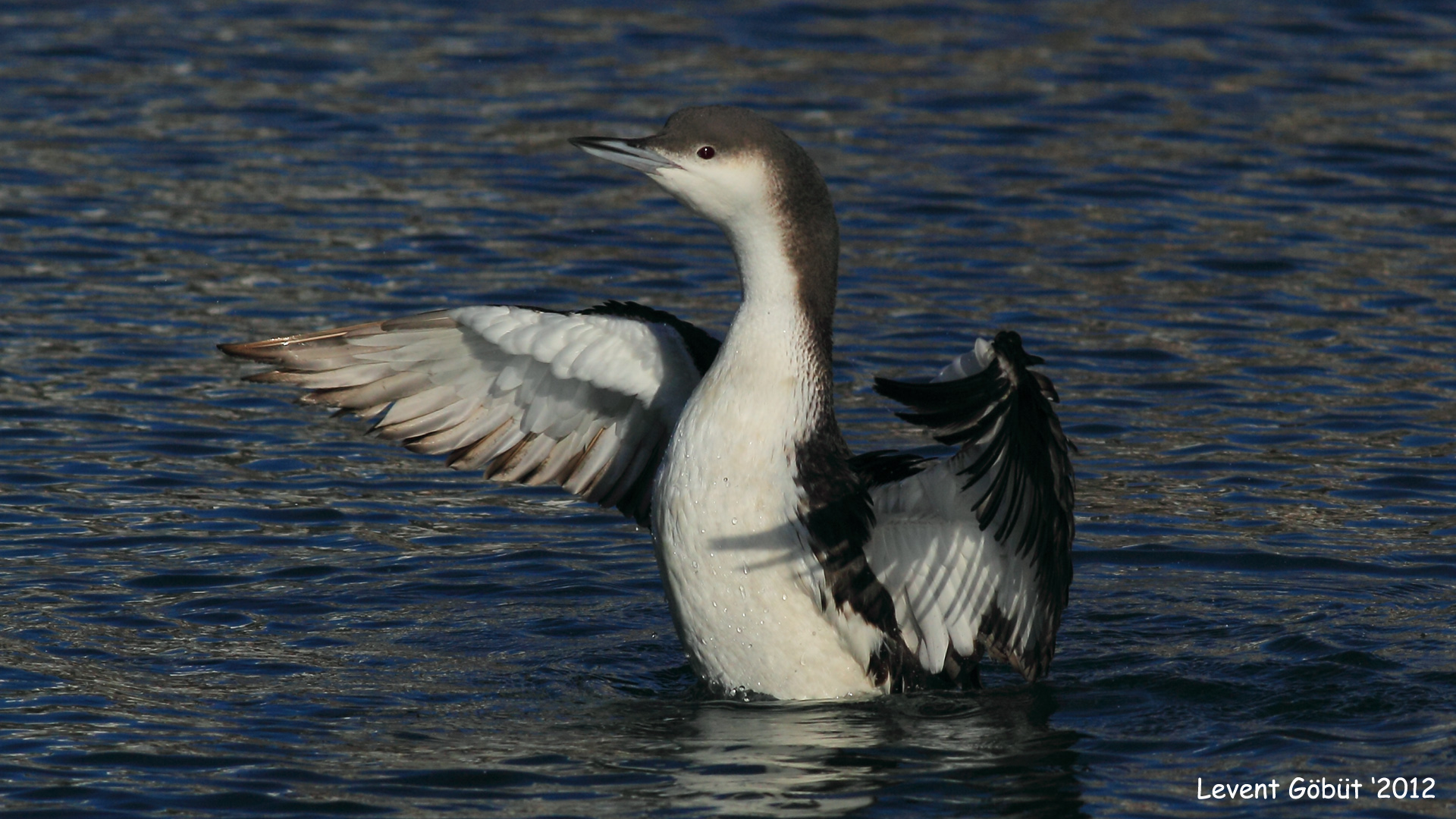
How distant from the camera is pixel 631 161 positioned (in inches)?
228

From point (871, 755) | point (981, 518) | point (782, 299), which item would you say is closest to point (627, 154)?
point (782, 299)

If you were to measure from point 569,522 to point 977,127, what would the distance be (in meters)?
5.91

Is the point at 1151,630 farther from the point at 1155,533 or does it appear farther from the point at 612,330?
the point at 612,330

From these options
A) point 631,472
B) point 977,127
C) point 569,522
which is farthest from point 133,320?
point 977,127

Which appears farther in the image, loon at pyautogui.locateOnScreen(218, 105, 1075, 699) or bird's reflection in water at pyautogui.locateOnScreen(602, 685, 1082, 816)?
loon at pyautogui.locateOnScreen(218, 105, 1075, 699)

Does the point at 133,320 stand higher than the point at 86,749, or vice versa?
the point at 133,320

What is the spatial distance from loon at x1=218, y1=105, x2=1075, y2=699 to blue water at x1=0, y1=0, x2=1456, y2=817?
266 mm

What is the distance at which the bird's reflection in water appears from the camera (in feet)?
17.6

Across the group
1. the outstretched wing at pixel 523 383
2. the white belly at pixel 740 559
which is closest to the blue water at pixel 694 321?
the white belly at pixel 740 559

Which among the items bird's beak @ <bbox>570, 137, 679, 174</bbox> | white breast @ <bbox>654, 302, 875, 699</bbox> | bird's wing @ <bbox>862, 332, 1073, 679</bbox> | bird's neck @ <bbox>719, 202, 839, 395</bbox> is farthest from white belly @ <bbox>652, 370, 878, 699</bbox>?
bird's beak @ <bbox>570, 137, 679, 174</bbox>

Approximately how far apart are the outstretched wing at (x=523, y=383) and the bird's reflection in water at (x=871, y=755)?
0.88 metres

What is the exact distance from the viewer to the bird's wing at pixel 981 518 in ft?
16.9

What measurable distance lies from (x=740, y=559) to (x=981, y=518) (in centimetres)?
79

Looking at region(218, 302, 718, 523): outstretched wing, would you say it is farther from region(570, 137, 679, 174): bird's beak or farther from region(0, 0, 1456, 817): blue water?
region(0, 0, 1456, 817): blue water
